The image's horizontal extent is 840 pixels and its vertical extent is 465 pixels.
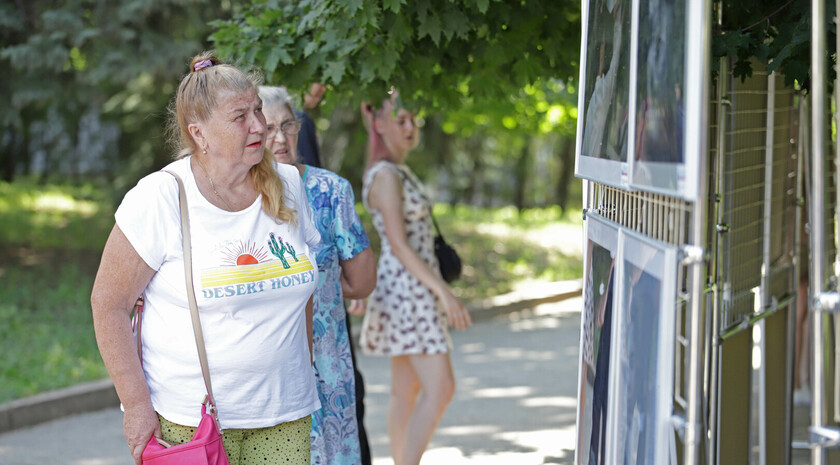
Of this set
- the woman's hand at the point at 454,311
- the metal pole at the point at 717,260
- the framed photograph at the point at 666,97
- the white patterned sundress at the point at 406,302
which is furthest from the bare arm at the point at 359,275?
the framed photograph at the point at 666,97

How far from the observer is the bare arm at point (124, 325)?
2871 millimetres

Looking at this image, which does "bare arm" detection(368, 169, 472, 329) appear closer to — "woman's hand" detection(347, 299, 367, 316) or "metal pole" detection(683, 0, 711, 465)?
"woman's hand" detection(347, 299, 367, 316)

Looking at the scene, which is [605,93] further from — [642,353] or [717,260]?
[717,260]

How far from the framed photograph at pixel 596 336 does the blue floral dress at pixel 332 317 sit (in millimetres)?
1032

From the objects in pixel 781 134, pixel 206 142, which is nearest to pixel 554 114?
pixel 781 134

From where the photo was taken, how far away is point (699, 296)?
201 cm

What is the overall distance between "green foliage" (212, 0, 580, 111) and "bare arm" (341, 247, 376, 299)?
3.02 feet

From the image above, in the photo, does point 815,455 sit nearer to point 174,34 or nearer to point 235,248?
point 235,248

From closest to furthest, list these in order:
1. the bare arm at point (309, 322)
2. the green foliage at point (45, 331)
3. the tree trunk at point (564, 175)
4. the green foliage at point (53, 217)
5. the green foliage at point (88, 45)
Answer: the bare arm at point (309, 322), the green foliage at point (45, 331), the green foliage at point (88, 45), the green foliage at point (53, 217), the tree trunk at point (564, 175)

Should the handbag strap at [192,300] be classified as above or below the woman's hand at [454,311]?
above

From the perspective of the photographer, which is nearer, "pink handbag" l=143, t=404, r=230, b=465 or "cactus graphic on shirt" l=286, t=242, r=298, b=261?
"pink handbag" l=143, t=404, r=230, b=465

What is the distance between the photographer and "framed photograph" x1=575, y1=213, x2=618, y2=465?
2648 mm

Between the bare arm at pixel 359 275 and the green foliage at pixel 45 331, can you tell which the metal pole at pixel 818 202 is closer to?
the bare arm at pixel 359 275

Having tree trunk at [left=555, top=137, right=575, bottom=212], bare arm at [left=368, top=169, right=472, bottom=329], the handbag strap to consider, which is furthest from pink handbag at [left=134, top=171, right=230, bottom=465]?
tree trunk at [left=555, top=137, right=575, bottom=212]
